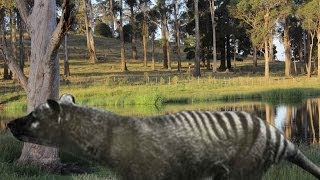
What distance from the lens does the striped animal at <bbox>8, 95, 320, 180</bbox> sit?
4301mm

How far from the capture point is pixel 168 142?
4.34 meters

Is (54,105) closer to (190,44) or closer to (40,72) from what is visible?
(40,72)

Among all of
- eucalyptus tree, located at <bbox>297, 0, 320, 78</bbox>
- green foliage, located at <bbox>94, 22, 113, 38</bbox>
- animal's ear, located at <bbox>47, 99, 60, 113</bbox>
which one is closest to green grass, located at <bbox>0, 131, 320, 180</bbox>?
animal's ear, located at <bbox>47, 99, 60, 113</bbox>

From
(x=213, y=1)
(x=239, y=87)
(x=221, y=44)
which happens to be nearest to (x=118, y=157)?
(x=239, y=87)

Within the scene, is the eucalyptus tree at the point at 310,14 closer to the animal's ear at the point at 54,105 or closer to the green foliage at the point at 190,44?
the green foliage at the point at 190,44

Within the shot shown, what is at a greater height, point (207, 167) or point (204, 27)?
point (204, 27)

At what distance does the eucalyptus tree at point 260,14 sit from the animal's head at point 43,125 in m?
55.0

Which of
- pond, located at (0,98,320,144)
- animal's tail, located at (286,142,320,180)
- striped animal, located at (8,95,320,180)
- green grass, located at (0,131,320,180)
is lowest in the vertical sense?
pond, located at (0,98,320,144)

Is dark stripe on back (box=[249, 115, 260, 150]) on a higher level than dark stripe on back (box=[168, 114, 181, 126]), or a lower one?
lower

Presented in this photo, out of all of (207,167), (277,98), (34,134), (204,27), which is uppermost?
(204,27)

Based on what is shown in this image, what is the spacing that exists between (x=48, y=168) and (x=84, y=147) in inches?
262

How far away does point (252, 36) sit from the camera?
197 ft

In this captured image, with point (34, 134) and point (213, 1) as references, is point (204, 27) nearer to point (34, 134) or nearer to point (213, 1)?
point (213, 1)

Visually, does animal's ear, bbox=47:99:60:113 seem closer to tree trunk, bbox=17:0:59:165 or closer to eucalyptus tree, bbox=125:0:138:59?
tree trunk, bbox=17:0:59:165
